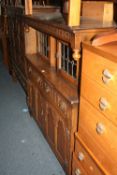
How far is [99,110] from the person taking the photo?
1.13 metres

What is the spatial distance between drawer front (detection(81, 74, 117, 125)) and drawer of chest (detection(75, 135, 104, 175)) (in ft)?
1.15

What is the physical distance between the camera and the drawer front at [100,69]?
0.97 metres

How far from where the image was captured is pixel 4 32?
4.34 meters

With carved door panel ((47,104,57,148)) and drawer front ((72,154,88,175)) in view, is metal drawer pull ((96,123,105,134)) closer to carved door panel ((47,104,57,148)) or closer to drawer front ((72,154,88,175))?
drawer front ((72,154,88,175))

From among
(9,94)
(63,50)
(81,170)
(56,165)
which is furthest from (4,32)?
(81,170)

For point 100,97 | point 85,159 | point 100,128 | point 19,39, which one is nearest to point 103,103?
point 100,97

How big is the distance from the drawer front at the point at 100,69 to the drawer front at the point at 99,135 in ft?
0.60

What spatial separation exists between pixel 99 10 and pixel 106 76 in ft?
2.01

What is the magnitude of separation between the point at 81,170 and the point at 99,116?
534 mm

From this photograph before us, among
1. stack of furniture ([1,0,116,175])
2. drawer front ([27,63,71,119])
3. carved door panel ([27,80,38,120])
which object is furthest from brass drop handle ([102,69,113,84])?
carved door panel ([27,80,38,120])

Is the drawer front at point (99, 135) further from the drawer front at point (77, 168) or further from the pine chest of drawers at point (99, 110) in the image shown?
the drawer front at point (77, 168)

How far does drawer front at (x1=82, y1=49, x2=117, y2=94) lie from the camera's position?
3.17ft

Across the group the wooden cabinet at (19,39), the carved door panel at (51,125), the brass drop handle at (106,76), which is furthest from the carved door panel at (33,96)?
the brass drop handle at (106,76)

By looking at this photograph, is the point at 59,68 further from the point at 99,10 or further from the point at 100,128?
the point at 100,128
